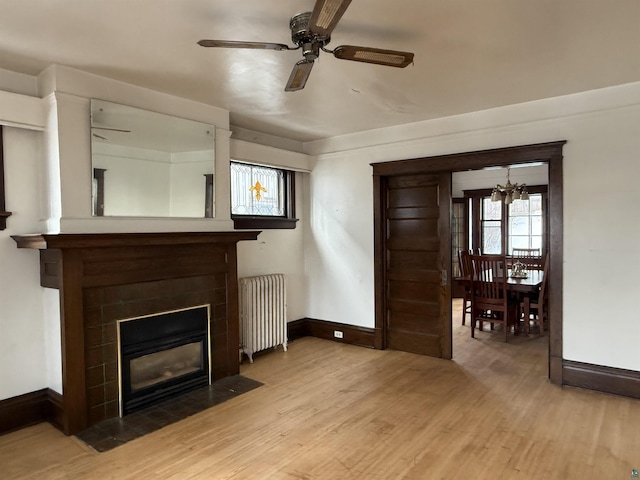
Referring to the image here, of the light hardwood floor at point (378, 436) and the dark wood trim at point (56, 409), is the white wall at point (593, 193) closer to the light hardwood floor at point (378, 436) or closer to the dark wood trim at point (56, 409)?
the light hardwood floor at point (378, 436)

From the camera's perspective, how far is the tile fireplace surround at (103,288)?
289cm

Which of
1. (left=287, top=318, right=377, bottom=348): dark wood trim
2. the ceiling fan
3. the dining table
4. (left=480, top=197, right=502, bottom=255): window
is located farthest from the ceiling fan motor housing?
(left=480, top=197, right=502, bottom=255): window

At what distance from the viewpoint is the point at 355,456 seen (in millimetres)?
2619

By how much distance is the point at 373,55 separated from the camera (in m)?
2.15

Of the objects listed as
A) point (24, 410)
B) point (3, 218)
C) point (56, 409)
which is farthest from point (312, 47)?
point (24, 410)

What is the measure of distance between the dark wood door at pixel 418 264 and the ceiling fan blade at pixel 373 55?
2.44 metres

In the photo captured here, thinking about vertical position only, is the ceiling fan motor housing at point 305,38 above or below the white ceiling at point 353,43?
below

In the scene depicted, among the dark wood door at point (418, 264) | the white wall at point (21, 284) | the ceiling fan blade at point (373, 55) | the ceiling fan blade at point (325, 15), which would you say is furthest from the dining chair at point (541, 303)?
the white wall at point (21, 284)

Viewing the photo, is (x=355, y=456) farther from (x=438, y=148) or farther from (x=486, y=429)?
(x=438, y=148)

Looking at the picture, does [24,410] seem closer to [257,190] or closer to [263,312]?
[263,312]

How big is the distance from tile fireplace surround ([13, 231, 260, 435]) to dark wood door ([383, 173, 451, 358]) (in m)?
2.11

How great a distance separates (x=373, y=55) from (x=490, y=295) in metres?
4.05

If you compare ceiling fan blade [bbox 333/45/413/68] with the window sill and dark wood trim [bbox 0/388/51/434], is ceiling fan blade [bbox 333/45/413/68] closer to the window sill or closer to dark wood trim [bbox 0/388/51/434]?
the window sill

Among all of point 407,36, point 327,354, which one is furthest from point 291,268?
point 407,36
